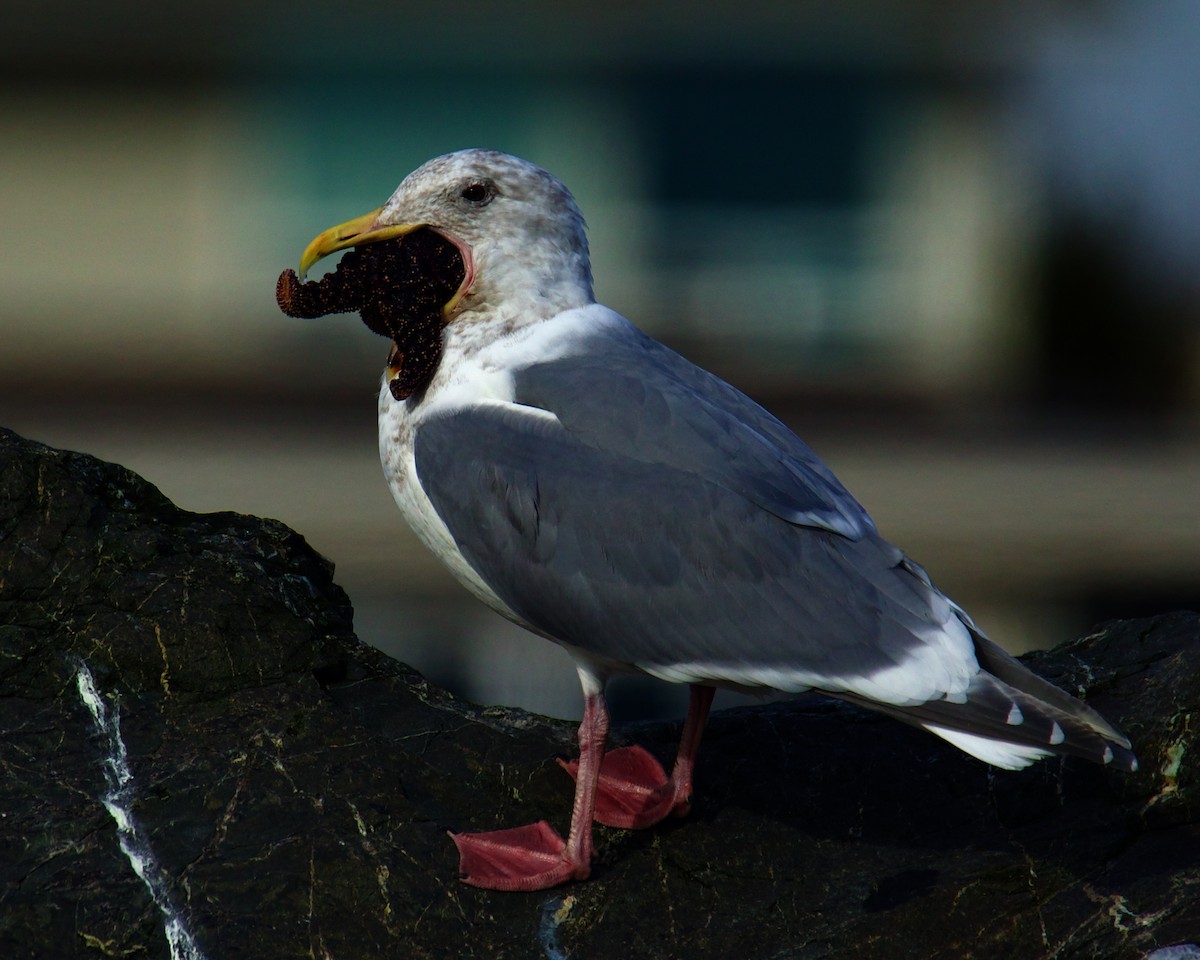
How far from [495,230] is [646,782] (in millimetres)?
1413

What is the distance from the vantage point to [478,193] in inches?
155

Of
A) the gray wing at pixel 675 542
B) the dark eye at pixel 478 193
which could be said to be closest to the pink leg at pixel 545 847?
the gray wing at pixel 675 542

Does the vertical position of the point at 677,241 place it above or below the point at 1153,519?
above

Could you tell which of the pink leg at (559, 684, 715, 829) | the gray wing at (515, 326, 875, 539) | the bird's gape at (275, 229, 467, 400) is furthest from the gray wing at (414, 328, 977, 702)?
the pink leg at (559, 684, 715, 829)

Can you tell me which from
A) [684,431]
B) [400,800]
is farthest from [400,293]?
[400,800]

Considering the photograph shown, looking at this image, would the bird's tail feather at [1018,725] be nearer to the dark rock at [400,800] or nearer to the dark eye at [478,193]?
the dark rock at [400,800]

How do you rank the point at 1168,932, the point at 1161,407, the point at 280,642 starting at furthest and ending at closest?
the point at 1161,407, the point at 280,642, the point at 1168,932

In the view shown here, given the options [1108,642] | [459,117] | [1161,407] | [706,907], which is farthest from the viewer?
[1161,407]

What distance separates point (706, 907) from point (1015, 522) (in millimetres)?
6979

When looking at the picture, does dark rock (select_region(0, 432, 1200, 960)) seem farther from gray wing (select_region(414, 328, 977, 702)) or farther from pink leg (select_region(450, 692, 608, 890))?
gray wing (select_region(414, 328, 977, 702))

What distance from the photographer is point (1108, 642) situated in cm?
455

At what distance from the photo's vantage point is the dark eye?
3924mm

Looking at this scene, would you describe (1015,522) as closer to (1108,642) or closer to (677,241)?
(677,241)

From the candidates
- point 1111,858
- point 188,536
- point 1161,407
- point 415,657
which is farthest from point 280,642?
point 1161,407
